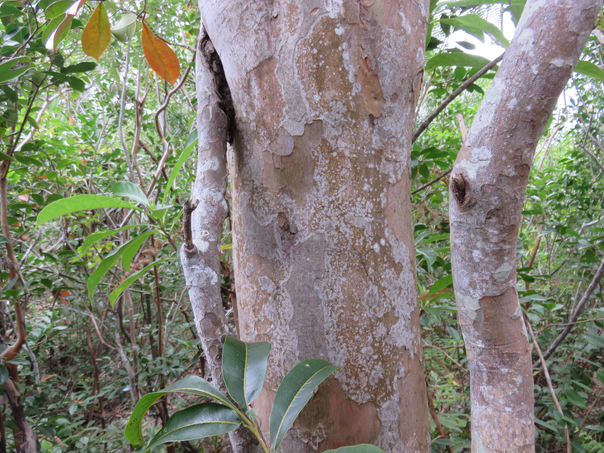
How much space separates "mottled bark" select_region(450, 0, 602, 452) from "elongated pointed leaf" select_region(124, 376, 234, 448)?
0.39 meters

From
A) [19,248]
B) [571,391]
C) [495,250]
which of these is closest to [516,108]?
[495,250]

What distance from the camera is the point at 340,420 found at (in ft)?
1.60

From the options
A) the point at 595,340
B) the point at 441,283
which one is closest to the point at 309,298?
the point at 441,283

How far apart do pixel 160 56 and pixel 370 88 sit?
503mm

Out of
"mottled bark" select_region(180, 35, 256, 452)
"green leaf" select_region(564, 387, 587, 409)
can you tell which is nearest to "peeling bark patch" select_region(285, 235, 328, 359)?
"mottled bark" select_region(180, 35, 256, 452)

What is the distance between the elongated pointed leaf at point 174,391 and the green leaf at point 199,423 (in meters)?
0.01

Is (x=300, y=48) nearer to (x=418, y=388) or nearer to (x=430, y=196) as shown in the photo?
(x=418, y=388)

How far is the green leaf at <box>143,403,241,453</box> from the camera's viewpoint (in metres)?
0.44

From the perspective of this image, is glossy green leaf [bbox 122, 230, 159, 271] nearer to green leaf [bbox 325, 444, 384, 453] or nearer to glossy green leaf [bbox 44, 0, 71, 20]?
glossy green leaf [bbox 44, 0, 71, 20]

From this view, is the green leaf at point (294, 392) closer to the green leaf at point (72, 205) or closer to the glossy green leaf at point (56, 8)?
the green leaf at point (72, 205)

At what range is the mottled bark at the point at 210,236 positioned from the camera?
19.1 inches

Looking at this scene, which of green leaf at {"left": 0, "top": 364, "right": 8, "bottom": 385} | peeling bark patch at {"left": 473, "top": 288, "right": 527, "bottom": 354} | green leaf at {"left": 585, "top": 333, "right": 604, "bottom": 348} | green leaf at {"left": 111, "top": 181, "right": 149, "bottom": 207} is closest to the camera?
peeling bark patch at {"left": 473, "top": 288, "right": 527, "bottom": 354}

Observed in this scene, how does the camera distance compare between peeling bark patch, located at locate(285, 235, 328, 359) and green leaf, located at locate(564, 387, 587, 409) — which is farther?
green leaf, located at locate(564, 387, 587, 409)

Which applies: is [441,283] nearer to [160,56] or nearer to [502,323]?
[502,323]
